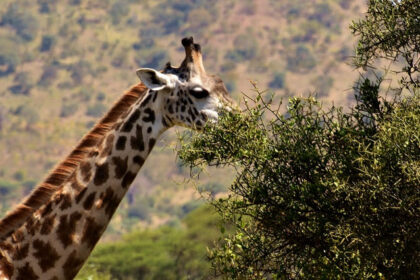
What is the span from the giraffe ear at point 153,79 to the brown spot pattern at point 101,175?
1250 millimetres

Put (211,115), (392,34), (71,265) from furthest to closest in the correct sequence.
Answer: (392,34), (211,115), (71,265)


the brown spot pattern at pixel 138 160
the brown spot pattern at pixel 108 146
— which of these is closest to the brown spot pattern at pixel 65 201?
the brown spot pattern at pixel 108 146

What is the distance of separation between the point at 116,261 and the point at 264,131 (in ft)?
190

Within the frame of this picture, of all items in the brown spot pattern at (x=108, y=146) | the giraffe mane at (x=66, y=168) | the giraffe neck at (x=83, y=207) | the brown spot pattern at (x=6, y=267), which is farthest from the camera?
the brown spot pattern at (x=108, y=146)

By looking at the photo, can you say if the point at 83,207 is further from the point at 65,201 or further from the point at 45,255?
the point at 45,255

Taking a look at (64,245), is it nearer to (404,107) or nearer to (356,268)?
(356,268)

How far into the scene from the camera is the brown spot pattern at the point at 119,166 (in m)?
12.3

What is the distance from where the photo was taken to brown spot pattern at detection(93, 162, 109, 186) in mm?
12203

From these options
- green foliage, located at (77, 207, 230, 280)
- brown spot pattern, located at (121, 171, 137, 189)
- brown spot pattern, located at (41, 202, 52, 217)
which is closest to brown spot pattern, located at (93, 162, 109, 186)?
brown spot pattern, located at (121, 171, 137, 189)

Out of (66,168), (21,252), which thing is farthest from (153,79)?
(21,252)

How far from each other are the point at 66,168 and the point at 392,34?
16.7 feet

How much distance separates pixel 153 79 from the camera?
12.5 m

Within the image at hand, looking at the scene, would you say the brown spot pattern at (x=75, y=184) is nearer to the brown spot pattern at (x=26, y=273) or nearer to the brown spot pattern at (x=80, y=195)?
the brown spot pattern at (x=80, y=195)

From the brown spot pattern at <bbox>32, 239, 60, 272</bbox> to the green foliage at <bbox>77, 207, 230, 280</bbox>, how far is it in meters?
52.0
